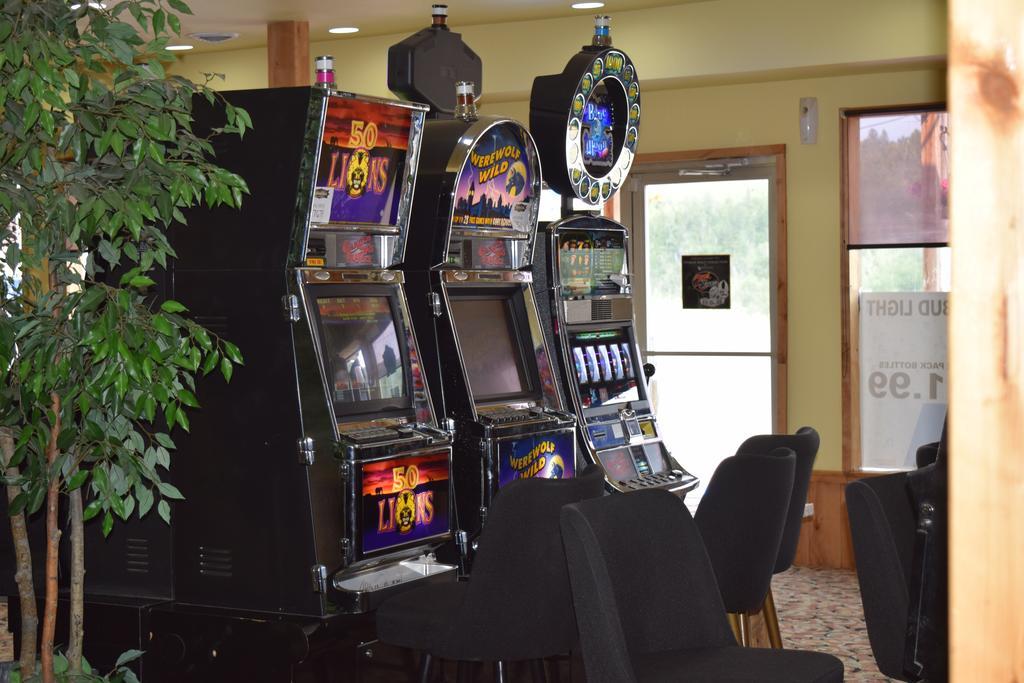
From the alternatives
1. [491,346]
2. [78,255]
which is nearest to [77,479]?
[78,255]

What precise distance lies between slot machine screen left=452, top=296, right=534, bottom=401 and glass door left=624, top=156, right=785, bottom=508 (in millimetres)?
2435

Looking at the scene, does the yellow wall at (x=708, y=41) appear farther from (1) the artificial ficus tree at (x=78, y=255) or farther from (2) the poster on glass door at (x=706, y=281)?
(1) the artificial ficus tree at (x=78, y=255)

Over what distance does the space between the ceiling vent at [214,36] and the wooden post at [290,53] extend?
54 centimetres

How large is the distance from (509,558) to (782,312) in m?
3.64

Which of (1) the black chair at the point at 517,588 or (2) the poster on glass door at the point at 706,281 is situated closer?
(1) the black chair at the point at 517,588

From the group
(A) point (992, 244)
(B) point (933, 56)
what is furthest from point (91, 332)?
(B) point (933, 56)

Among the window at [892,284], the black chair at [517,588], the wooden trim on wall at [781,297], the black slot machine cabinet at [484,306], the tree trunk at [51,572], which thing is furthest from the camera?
the wooden trim on wall at [781,297]

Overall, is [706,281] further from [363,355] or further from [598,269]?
[363,355]

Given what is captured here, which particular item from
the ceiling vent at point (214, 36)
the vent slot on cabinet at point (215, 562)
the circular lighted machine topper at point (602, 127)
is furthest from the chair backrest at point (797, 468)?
the ceiling vent at point (214, 36)

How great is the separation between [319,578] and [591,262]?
1.91 meters

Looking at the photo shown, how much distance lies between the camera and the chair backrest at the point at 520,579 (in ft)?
9.07

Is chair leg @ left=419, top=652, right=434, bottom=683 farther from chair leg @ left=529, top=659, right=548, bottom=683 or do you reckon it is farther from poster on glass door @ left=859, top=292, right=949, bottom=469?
poster on glass door @ left=859, top=292, right=949, bottom=469

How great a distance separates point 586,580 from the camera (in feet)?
6.98

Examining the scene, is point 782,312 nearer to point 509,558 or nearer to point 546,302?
point 546,302
